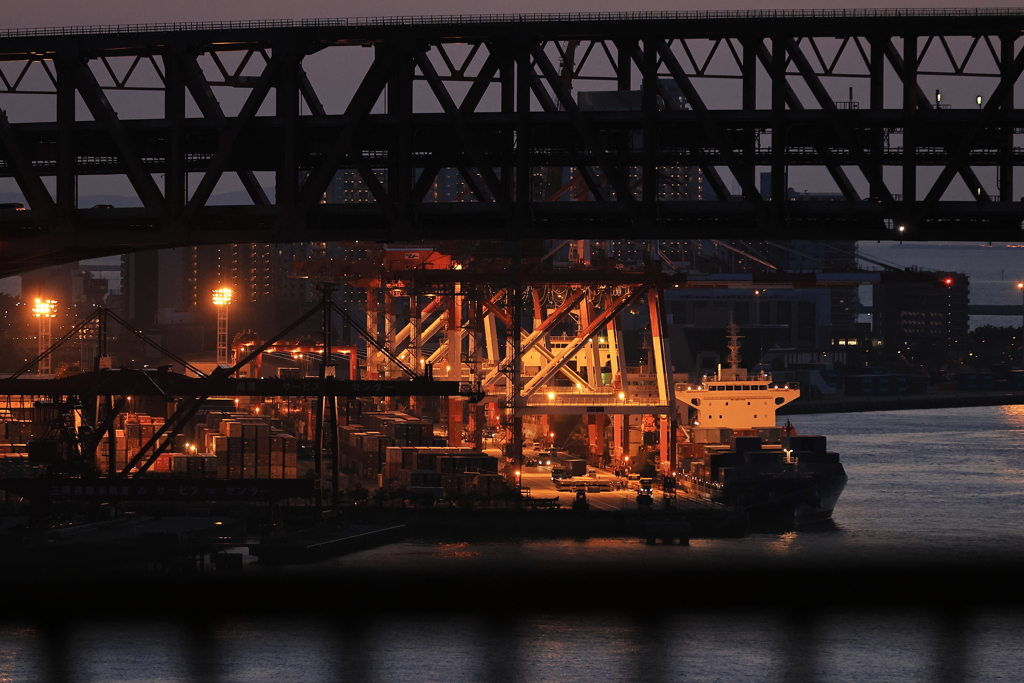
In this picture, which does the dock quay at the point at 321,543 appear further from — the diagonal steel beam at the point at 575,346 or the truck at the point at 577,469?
the diagonal steel beam at the point at 575,346

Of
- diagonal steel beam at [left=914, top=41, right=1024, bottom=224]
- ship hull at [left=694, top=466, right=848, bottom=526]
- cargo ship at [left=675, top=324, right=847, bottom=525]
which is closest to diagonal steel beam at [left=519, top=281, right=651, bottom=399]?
cargo ship at [left=675, top=324, right=847, bottom=525]

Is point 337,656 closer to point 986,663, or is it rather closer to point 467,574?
point 467,574

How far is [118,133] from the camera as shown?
45.2 metres

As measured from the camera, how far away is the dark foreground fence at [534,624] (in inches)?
1786

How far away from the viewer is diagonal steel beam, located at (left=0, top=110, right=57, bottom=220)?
46.5 metres

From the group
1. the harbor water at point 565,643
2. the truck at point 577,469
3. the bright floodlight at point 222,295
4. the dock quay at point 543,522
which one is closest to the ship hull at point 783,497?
the dock quay at point 543,522

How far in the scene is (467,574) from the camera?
58.7 metres

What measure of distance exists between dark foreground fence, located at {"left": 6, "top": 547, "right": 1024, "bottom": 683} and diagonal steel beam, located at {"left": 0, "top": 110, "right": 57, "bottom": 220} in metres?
13.8

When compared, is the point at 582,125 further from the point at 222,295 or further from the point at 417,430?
the point at 222,295

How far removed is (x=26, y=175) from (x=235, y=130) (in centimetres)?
709

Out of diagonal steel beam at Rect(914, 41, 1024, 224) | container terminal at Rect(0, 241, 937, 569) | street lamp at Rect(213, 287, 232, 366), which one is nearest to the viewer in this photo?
diagonal steel beam at Rect(914, 41, 1024, 224)

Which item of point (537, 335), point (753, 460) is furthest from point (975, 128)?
point (537, 335)

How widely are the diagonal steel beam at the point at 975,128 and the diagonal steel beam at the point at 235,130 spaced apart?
1956cm

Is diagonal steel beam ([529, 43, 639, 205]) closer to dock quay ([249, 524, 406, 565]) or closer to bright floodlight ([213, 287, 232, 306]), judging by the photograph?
dock quay ([249, 524, 406, 565])
